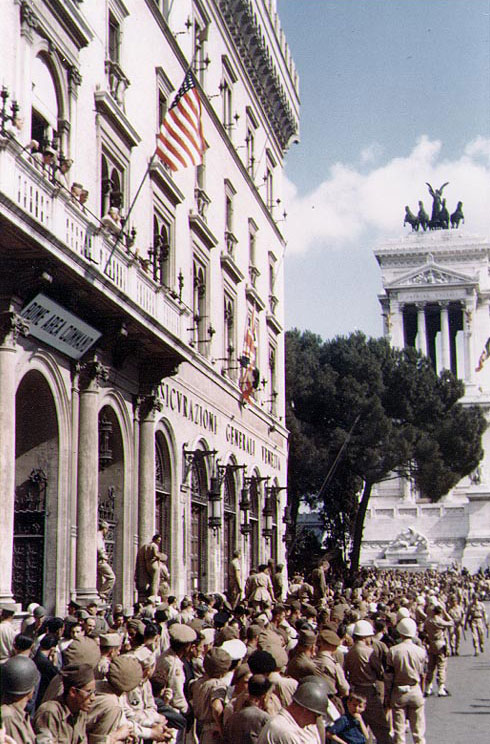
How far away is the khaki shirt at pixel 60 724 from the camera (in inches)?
296

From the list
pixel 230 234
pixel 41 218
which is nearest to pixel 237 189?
pixel 230 234

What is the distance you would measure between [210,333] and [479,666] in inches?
444

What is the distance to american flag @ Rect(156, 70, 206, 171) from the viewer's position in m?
23.0

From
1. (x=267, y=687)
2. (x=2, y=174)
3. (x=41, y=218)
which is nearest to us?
(x=267, y=687)

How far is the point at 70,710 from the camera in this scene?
7688 mm

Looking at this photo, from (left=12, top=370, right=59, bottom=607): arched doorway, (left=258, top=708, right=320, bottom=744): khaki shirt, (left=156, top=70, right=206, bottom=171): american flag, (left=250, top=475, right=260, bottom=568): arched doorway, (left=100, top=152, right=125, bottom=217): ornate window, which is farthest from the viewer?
(left=250, top=475, right=260, bottom=568): arched doorway

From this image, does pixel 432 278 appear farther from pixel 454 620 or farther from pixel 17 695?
pixel 17 695

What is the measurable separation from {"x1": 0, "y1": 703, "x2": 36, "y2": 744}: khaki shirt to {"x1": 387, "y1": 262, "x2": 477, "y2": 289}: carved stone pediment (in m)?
105

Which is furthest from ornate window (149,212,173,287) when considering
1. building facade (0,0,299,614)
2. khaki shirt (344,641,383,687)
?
khaki shirt (344,641,383,687)

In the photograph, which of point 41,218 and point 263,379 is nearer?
point 41,218

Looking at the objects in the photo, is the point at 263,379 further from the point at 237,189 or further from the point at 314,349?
the point at 314,349

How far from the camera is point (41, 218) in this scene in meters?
18.1

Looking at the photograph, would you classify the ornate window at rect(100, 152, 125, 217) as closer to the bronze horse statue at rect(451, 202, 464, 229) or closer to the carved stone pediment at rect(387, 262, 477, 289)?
the carved stone pediment at rect(387, 262, 477, 289)

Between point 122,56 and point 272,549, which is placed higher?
point 122,56
